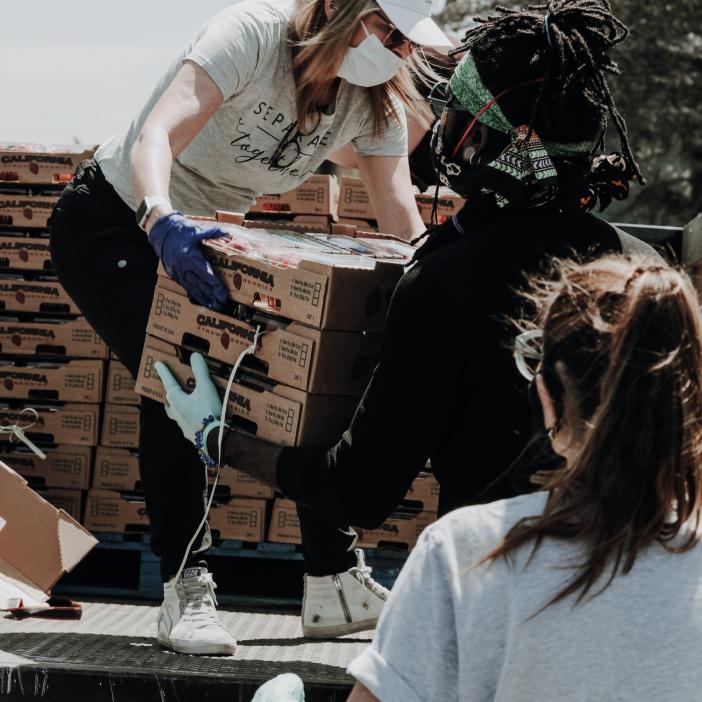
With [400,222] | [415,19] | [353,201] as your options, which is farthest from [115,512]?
[415,19]

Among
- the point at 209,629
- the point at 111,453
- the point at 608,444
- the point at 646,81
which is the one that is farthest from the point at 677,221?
the point at 608,444

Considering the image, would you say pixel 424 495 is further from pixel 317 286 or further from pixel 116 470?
pixel 317 286

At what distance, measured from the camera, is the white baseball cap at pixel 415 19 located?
2.84m

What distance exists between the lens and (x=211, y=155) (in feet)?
10.2

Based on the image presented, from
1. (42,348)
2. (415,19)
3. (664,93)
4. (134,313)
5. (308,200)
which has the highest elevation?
(664,93)

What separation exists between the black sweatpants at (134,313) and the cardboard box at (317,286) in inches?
21.3

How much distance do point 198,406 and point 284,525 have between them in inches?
64.0

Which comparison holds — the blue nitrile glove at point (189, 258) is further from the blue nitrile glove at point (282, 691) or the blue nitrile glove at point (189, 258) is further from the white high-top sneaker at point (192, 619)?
the blue nitrile glove at point (282, 691)

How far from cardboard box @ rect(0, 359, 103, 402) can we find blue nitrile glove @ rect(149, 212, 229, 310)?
190 centimetres

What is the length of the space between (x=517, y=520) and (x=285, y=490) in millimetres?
979

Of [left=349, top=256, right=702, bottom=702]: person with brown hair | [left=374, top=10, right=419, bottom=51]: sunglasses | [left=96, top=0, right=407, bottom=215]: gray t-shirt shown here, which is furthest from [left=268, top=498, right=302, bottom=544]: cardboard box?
[left=349, top=256, right=702, bottom=702]: person with brown hair

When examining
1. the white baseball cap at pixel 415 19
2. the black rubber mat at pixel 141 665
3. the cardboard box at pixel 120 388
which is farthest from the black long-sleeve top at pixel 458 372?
the cardboard box at pixel 120 388

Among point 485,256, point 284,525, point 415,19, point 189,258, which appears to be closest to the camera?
point 485,256

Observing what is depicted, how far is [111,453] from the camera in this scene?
4.37 metres
